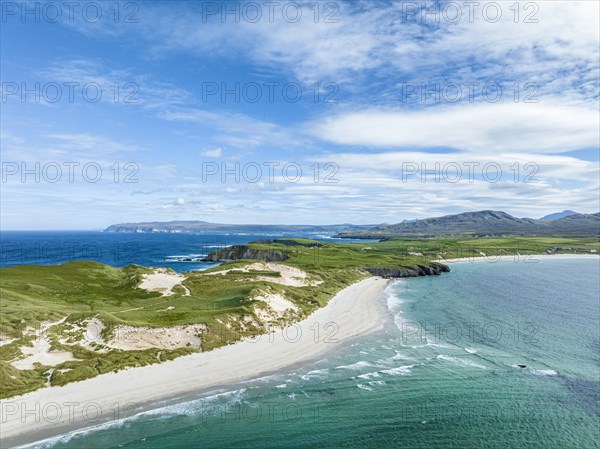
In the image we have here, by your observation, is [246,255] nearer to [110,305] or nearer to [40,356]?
[110,305]

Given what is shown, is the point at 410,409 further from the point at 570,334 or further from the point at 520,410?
the point at 570,334

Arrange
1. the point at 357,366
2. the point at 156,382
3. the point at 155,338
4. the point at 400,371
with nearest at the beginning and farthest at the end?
the point at 156,382
the point at 400,371
the point at 357,366
the point at 155,338

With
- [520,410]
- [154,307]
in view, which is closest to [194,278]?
[154,307]

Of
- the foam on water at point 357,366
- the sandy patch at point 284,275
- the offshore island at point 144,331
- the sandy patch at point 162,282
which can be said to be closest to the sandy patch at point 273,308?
the offshore island at point 144,331

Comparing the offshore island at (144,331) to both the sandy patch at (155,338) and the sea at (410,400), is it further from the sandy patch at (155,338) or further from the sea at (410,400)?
the sea at (410,400)

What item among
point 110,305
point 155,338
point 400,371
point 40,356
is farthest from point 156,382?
point 110,305
